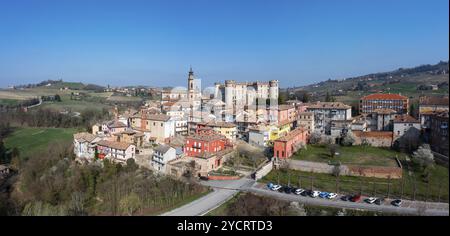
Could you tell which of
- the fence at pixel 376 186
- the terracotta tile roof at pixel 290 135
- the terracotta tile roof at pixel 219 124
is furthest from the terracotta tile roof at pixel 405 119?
the terracotta tile roof at pixel 219 124

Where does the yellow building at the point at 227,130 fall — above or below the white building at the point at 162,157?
above

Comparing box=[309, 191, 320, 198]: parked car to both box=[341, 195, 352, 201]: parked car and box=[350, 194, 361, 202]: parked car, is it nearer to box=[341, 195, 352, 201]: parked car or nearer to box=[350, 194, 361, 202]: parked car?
box=[341, 195, 352, 201]: parked car

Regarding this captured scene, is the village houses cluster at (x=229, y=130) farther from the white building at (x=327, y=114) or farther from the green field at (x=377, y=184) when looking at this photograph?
the green field at (x=377, y=184)

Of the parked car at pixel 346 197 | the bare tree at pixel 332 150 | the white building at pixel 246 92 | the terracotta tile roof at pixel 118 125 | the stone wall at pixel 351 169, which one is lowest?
the parked car at pixel 346 197

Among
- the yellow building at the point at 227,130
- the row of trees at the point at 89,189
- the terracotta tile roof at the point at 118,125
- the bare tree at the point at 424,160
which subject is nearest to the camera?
the row of trees at the point at 89,189

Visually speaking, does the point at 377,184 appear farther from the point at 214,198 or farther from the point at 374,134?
the point at 374,134

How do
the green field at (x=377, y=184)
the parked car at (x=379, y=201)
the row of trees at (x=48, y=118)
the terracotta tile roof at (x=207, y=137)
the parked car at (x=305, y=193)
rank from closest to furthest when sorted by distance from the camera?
1. the parked car at (x=379, y=201)
2. the green field at (x=377, y=184)
3. the parked car at (x=305, y=193)
4. the terracotta tile roof at (x=207, y=137)
5. the row of trees at (x=48, y=118)

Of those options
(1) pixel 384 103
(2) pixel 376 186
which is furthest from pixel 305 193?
(1) pixel 384 103
